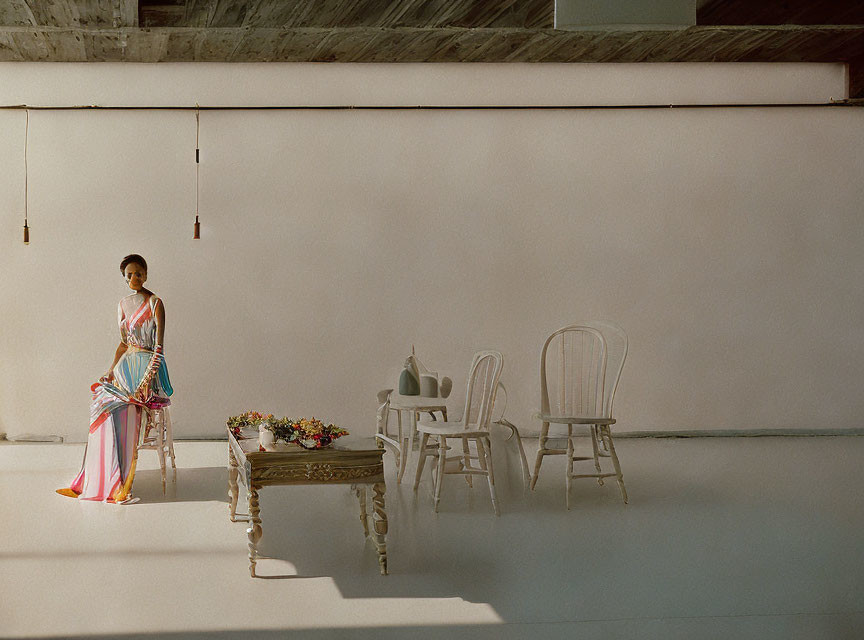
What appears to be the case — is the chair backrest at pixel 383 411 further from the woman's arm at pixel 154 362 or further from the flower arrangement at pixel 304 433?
the flower arrangement at pixel 304 433

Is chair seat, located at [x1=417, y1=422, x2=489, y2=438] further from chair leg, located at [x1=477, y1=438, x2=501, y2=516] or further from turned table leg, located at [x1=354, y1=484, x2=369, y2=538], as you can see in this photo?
turned table leg, located at [x1=354, y1=484, x2=369, y2=538]

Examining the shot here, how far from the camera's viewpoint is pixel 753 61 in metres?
8.38

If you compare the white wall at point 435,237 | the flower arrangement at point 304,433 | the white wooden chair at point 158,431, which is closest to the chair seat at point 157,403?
the white wooden chair at point 158,431

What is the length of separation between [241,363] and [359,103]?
104 inches

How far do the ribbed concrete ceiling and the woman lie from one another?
6.98ft

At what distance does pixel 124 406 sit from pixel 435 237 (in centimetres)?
360

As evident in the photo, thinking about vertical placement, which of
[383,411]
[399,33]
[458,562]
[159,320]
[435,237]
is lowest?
[458,562]

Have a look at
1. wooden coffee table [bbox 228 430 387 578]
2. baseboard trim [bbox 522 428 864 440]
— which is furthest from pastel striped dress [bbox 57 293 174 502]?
baseboard trim [bbox 522 428 864 440]

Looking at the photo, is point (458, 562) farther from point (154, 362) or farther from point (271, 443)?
point (154, 362)

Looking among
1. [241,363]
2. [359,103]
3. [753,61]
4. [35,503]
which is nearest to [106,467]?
[35,503]

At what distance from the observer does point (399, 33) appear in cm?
738

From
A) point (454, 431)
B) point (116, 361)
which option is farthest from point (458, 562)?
point (116, 361)

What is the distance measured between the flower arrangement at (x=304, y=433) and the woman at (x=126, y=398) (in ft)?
6.14

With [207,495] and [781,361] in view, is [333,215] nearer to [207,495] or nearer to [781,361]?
[207,495]
